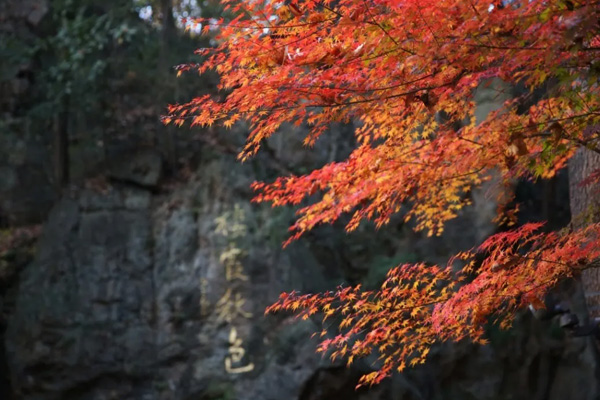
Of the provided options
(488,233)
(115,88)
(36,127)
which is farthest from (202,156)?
(488,233)

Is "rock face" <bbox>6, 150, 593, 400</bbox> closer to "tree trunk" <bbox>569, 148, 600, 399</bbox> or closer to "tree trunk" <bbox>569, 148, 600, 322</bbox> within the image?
"tree trunk" <bbox>569, 148, 600, 399</bbox>

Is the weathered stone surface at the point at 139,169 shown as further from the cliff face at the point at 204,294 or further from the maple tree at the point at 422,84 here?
the maple tree at the point at 422,84

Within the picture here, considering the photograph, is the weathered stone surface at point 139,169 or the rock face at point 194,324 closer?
the rock face at point 194,324

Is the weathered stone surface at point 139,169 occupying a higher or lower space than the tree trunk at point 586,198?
higher

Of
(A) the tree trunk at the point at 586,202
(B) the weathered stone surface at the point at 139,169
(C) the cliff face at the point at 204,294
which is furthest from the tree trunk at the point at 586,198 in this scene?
(B) the weathered stone surface at the point at 139,169

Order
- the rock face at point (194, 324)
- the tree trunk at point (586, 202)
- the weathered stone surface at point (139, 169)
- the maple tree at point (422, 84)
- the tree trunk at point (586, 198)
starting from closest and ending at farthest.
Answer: the maple tree at point (422, 84) < the tree trunk at point (586, 202) < the tree trunk at point (586, 198) < the rock face at point (194, 324) < the weathered stone surface at point (139, 169)

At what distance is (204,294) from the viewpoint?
11.6 m

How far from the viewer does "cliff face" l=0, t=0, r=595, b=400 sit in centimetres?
1085

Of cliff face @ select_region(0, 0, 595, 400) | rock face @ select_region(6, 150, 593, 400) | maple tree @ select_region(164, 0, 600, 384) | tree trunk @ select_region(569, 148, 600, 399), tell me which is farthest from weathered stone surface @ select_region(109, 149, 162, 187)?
tree trunk @ select_region(569, 148, 600, 399)

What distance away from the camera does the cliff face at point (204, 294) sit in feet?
35.6

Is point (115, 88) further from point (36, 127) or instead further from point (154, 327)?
point (154, 327)

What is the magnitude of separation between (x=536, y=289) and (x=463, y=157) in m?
1.17

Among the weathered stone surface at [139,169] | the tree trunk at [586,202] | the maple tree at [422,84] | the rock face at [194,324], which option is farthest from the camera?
the weathered stone surface at [139,169]

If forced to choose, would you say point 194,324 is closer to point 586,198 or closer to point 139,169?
point 139,169
